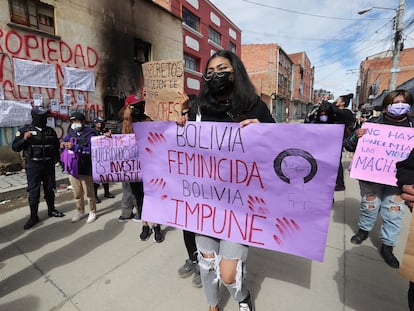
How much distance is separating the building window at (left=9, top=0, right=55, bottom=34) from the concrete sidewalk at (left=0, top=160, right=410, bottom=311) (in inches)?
241

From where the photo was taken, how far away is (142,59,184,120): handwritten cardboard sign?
317 cm

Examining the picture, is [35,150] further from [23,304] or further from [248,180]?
[248,180]

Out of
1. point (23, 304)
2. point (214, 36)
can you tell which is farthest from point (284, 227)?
point (214, 36)

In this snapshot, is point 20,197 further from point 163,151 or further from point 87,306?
point 163,151

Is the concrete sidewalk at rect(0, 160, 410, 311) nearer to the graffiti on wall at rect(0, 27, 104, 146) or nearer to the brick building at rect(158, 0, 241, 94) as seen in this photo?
the graffiti on wall at rect(0, 27, 104, 146)

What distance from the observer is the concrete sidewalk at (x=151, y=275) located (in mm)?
2023

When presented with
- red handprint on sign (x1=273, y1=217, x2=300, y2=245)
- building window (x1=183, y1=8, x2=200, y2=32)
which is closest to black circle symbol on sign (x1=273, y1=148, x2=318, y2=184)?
red handprint on sign (x1=273, y1=217, x2=300, y2=245)

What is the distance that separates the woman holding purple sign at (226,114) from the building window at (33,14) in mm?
7566

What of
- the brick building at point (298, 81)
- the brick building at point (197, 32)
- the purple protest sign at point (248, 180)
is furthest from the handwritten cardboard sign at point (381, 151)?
the brick building at point (298, 81)

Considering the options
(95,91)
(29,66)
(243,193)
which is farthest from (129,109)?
(95,91)

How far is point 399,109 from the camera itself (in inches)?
98.6

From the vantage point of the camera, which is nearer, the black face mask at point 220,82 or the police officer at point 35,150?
the black face mask at point 220,82

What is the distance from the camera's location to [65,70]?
736 centimetres

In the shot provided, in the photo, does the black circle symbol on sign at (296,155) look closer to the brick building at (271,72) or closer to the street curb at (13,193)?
the street curb at (13,193)
